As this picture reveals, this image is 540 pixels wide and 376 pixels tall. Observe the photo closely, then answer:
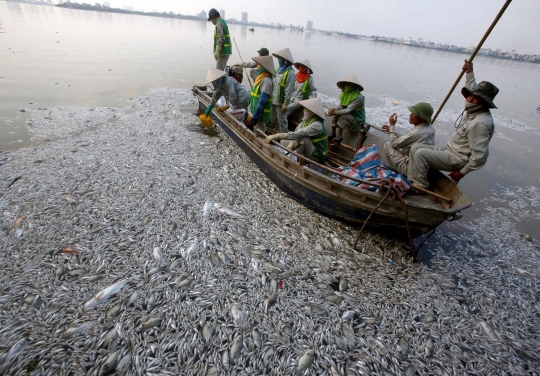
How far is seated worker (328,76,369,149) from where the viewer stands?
655cm

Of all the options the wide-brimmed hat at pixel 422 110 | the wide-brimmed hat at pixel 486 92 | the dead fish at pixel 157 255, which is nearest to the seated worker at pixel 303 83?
the wide-brimmed hat at pixel 422 110

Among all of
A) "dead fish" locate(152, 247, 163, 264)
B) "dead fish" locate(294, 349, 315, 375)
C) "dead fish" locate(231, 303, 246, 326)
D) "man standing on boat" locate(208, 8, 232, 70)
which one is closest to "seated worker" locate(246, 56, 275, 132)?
"dead fish" locate(152, 247, 163, 264)

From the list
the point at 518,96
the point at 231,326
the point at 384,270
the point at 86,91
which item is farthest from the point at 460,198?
the point at 518,96

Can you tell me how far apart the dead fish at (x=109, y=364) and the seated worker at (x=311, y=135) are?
421cm

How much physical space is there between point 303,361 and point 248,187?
3824mm

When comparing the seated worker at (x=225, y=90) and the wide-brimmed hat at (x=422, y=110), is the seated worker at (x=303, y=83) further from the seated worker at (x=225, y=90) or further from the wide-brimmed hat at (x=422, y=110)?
the wide-brimmed hat at (x=422, y=110)

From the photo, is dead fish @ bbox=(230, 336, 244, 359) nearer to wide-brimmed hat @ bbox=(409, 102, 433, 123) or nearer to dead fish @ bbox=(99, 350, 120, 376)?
dead fish @ bbox=(99, 350, 120, 376)

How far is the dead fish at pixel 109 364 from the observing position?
106 inches

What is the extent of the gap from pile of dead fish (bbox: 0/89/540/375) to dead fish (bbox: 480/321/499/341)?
22mm

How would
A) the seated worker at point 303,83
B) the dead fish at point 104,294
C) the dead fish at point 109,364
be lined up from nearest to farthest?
the dead fish at point 109,364 < the dead fish at point 104,294 < the seated worker at point 303,83

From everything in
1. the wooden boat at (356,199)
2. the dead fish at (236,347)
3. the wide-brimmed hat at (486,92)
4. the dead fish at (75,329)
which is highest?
the wide-brimmed hat at (486,92)

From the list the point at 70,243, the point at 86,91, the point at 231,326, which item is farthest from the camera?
the point at 86,91

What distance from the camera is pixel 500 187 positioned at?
7527 mm

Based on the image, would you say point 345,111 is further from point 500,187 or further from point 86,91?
point 86,91
